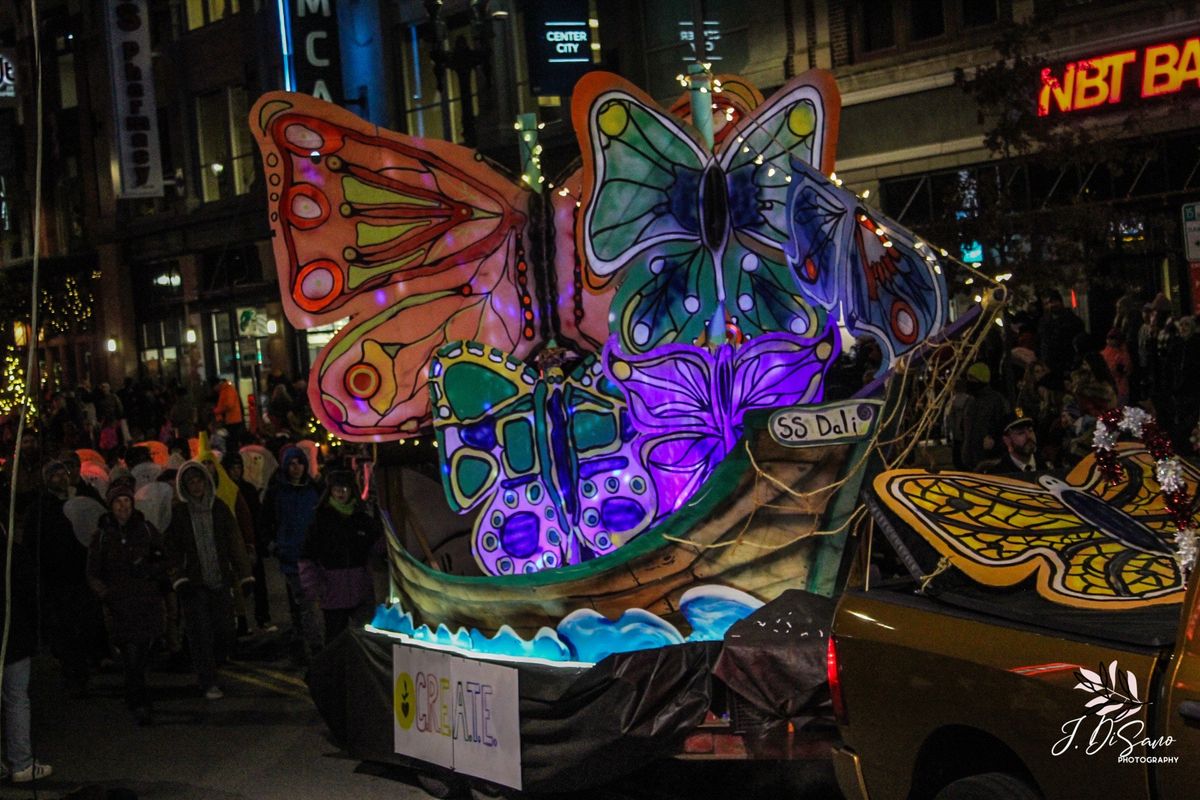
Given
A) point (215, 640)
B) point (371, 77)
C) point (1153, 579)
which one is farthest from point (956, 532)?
point (371, 77)

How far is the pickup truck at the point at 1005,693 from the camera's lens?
4.21m

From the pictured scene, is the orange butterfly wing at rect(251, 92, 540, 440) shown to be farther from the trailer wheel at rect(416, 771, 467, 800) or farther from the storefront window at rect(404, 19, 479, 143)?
the storefront window at rect(404, 19, 479, 143)

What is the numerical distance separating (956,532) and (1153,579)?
0.75 metres

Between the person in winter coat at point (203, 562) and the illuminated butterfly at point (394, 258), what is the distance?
3293mm

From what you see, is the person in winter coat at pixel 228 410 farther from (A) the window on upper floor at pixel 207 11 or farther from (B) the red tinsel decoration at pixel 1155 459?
(B) the red tinsel decoration at pixel 1155 459

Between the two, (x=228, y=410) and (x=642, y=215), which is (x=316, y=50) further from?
(x=642, y=215)

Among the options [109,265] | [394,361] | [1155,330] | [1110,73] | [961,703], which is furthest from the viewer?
[109,265]

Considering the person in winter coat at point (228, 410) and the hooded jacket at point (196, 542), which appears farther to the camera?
the person in winter coat at point (228, 410)

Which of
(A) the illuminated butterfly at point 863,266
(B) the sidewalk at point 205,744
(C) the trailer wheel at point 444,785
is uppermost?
(A) the illuminated butterfly at point 863,266

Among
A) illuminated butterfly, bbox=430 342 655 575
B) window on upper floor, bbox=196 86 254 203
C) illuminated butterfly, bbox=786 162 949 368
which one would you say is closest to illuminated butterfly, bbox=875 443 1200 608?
illuminated butterfly, bbox=786 162 949 368

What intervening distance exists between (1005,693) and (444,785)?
169 inches

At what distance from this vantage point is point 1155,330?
14.6 metres

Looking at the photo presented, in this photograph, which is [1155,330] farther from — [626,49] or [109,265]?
[109,265]

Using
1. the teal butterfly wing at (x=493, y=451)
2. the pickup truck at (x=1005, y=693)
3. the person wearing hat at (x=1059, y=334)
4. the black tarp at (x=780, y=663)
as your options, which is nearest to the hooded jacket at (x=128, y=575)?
the teal butterfly wing at (x=493, y=451)
